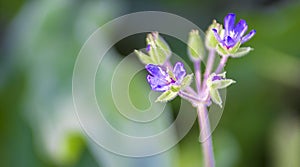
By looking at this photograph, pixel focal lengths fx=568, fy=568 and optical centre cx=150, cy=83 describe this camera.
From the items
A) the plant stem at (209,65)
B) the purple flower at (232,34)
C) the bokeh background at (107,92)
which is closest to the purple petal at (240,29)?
the purple flower at (232,34)

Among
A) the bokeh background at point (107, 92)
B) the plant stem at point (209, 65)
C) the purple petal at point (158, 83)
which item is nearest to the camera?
the purple petal at point (158, 83)

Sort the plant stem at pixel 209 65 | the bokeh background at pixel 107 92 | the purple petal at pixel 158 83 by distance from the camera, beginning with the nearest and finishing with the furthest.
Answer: the purple petal at pixel 158 83, the plant stem at pixel 209 65, the bokeh background at pixel 107 92

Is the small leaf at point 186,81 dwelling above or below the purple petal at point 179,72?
below

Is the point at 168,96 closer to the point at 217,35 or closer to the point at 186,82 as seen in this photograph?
the point at 186,82

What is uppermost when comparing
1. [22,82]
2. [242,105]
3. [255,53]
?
[22,82]

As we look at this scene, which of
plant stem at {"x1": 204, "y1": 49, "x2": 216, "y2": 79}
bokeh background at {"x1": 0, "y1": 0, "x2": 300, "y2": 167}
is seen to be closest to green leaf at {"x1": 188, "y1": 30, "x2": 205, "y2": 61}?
plant stem at {"x1": 204, "y1": 49, "x2": 216, "y2": 79}

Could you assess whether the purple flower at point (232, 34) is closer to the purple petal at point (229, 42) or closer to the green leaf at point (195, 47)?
the purple petal at point (229, 42)

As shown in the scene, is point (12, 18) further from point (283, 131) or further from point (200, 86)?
point (200, 86)

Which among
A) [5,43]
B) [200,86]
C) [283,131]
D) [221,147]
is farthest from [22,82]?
[200,86]
